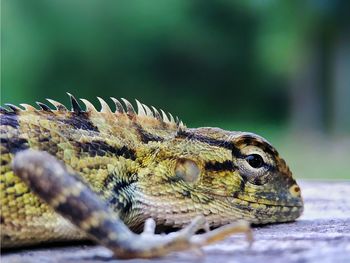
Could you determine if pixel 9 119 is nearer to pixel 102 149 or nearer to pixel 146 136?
pixel 102 149

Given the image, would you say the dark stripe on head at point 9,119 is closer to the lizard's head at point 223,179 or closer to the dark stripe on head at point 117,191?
the dark stripe on head at point 117,191

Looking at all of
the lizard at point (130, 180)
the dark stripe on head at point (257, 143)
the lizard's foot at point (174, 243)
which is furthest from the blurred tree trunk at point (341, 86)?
the lizard's foot at point (174, 243)

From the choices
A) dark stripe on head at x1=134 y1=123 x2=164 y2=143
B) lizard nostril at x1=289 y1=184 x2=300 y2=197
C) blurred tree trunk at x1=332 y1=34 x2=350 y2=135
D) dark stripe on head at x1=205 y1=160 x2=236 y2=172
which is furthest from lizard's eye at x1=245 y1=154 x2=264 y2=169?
blurred tree trunk at x1=332 y1=34 x2=350 y2=135

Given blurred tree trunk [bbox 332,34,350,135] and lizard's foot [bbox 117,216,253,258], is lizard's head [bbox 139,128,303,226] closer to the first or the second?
lizard's foot [bbox 117,216,253,258]

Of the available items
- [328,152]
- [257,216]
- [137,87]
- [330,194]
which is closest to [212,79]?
[137,87]

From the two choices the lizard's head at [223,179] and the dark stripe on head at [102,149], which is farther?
the lizard's head at [223,179]

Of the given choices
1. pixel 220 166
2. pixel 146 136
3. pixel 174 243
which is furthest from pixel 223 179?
pixel 174 243
